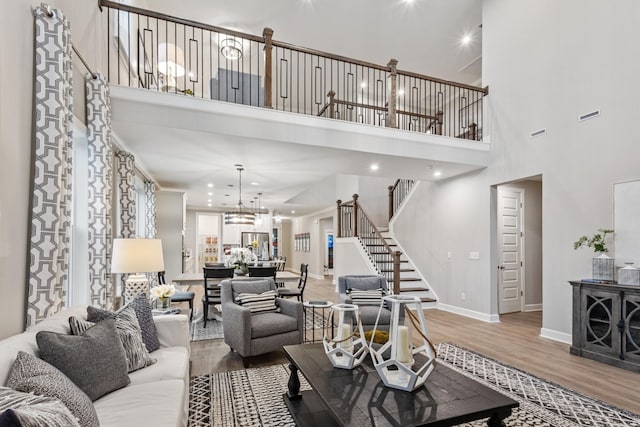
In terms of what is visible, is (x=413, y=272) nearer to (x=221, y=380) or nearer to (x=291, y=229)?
(x=221, y=380)


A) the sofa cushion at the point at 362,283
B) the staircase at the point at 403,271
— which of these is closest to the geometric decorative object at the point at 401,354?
the sofa cushion at the point at 362,283

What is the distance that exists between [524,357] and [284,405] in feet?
9.51

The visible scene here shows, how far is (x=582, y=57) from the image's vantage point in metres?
4.61

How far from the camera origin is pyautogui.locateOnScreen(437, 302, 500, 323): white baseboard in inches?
228

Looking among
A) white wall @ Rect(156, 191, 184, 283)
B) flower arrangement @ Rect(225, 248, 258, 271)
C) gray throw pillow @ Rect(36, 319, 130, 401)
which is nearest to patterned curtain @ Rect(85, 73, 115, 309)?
gray throw pillow @ Rect(36, 319, 130, 401)

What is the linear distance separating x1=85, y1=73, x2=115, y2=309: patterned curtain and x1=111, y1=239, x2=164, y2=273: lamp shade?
14.8 inches

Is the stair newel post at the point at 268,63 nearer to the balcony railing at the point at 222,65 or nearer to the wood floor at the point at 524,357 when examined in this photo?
the balcony railing at the point at 222,65

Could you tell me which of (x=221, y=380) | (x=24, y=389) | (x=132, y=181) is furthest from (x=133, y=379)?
(x=132, y=181)

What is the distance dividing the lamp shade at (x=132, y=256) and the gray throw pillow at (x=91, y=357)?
1040mm

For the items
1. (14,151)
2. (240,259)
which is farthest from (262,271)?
(14,151)

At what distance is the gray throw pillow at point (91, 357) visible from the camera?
1.71m

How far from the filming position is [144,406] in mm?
1834

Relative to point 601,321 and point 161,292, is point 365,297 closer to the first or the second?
point 161,292

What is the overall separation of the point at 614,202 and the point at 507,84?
8.62 feet
